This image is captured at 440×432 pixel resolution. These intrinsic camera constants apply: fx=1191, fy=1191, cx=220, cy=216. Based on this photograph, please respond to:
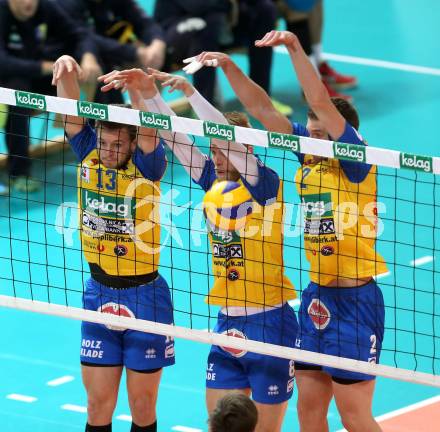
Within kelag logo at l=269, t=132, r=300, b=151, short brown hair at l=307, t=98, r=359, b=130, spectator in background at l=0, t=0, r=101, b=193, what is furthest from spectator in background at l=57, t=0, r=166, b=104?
kelag logo at l=269, t=132, r=300, b=151

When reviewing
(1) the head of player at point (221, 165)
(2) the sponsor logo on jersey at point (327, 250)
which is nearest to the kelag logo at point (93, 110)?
(1) the head of player at point (221, 165)

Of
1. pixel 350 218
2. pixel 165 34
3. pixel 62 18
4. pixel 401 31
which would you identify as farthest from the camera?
pixel 401 31

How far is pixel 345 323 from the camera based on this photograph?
6891mm

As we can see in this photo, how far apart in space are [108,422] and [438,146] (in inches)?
289

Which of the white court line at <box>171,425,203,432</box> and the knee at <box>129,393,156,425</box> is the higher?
the knee at <box>129,393,156,425</box>

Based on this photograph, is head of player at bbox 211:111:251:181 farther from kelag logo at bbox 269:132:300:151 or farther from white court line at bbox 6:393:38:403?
white court line at bbox 6:393:38:403

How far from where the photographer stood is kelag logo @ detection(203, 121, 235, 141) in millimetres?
6594

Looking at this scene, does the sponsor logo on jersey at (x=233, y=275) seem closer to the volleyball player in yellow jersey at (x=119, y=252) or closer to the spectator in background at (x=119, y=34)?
the volleyball player in yellow jersey at (x=119, y=252)

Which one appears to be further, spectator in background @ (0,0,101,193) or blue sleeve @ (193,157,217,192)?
spectator in background @ (0,0,101,193)

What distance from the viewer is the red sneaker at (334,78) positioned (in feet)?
51.4

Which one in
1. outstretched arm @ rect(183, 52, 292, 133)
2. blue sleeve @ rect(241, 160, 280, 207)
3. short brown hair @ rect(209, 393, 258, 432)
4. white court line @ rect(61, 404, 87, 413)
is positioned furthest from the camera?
white court line @ rect(61, 404, 87, 413)

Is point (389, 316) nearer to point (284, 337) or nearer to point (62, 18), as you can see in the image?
point (284, 337)

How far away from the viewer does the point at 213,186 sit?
702cm

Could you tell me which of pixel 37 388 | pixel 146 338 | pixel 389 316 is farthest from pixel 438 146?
pixel 146 338
